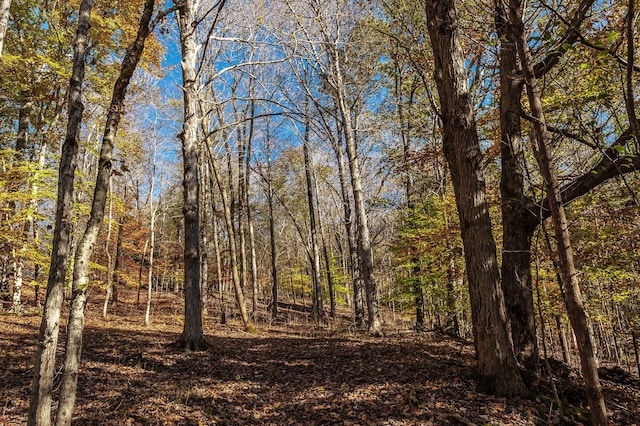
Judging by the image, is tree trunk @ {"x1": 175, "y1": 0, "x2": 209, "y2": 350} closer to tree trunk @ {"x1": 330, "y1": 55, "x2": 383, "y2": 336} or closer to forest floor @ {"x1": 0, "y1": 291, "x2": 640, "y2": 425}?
forest floor @ {"x1": 0, "y1": 291, "x2": 640, "y2": 425}

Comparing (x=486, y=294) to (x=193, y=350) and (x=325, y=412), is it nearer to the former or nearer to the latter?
(x=325, y=412)

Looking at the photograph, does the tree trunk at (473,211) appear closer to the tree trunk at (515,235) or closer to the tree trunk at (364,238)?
the tree trunk at (515,235)

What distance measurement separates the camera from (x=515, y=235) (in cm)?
554

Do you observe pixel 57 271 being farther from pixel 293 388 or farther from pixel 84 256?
pixel 293 388

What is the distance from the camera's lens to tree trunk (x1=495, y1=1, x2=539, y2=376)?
5.24 m

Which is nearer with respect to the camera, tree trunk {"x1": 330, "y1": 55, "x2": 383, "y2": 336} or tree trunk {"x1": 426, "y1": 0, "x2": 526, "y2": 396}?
tree trunk {"x1": 426, "y1": 0, "x2": 526, "y2": 396}

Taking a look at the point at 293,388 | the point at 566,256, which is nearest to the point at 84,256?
the point at 293,388

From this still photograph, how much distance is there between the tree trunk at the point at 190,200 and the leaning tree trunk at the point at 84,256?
4.47 metres

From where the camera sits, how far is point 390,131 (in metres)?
14.5

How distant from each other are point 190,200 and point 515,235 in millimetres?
6643

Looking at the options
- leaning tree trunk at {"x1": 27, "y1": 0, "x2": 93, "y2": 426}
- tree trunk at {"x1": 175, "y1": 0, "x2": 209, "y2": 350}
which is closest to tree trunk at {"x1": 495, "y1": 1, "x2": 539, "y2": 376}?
leaning tree trunk at {"x1": 27, "y1": 0, "x2": 93, "y2": 426}

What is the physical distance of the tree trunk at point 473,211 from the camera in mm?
4305

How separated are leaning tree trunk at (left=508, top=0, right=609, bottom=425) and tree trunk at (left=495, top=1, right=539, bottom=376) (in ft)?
7.00

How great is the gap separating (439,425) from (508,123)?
15.3ft
